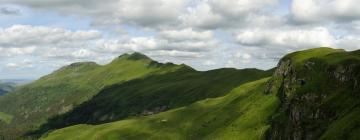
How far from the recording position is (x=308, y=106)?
19462cm

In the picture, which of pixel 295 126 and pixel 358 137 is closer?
pixel 358 137

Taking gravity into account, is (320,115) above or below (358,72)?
below

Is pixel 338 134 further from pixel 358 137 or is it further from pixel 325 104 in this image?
pixel 325 104

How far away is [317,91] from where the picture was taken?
654 ft

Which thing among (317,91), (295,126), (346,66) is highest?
(346,66)

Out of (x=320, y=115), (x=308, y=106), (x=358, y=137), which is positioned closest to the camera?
(x=358, y=137)

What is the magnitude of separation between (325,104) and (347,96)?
38.4ft

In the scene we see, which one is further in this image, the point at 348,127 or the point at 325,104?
the point at 325,104

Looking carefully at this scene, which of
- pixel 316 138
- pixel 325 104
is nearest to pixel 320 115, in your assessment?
pixel 325 104

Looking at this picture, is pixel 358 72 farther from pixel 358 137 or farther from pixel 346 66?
pixel 358 137

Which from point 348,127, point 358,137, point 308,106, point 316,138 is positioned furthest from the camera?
point 308,106

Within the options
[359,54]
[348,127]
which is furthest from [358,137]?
[359,54]

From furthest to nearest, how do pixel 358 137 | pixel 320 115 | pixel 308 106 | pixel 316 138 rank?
1. pixel 308 106
2. pixel 320 115
3. pixel 316 138
4. pixel 358 137

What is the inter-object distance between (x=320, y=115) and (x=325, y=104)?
5537 mm
